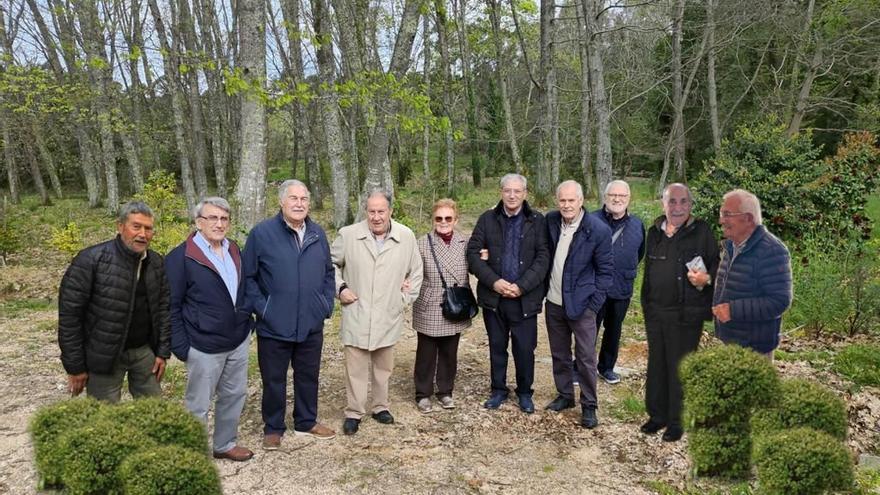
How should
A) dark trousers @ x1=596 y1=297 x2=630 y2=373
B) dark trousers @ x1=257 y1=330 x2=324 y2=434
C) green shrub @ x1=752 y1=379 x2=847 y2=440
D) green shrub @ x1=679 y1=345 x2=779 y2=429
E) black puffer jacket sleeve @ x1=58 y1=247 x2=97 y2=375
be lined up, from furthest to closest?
dark trousers @ x1=596 y1=297 x2=630 y2=373, dark trousers @ x1=257 y1=330 x2=324 y2=434, black puffer jacket sleeve @ x1=58 y1=247 x2=97 y2=375, green shrub @ x1=679 y1=345 x2=779 y2=429, green shrub @ x1=752 y1=379 x2=847 y2=440

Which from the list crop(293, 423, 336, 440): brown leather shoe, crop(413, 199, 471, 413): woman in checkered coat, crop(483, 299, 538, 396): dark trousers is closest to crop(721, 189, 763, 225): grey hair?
crop(483, 299, 538, 396): dark trousers

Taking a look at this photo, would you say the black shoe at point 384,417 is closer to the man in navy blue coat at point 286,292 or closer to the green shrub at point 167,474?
the man in navy blue coat at point 286,292

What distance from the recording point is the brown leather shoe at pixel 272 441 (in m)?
3.93

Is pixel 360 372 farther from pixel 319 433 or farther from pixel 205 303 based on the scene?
pixel 205 303

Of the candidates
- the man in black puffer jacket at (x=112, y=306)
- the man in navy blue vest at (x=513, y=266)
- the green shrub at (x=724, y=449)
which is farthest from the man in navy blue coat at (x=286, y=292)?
the green shrub at (x=724, y=449)

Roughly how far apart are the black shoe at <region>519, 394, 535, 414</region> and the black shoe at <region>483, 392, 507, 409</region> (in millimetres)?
165

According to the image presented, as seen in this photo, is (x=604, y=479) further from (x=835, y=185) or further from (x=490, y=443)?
(x=835, y=185)

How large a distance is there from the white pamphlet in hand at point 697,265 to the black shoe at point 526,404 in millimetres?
1736

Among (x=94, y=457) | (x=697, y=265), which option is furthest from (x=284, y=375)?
(x=697, y=265)

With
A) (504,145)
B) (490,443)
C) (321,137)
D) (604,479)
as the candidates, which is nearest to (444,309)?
(490,443)

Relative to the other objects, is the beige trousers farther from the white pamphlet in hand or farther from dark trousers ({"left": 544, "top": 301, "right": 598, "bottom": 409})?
the white pamphlet in hand

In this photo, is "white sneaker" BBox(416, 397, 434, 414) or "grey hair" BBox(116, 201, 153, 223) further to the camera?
"white sneaker" BBox(416, 397, 434, 414)

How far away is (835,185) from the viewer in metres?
8.05

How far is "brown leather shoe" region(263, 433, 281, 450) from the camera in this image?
12.9ft
